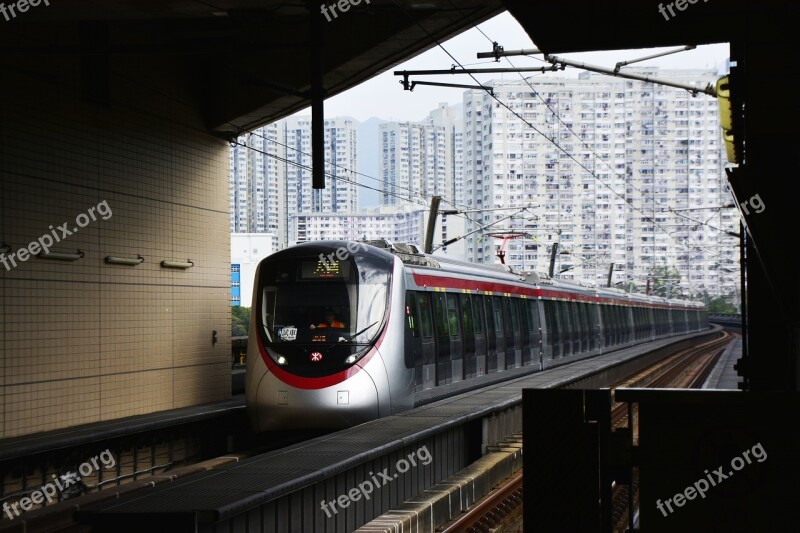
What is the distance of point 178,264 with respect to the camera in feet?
50.6

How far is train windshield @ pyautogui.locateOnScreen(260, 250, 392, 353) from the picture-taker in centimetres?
1283

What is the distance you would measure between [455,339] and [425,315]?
1694 mm

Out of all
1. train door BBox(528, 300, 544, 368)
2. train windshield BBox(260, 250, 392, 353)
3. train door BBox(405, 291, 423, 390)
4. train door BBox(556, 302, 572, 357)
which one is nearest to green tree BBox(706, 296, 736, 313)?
train door BBox(556, 302, 572, 357)

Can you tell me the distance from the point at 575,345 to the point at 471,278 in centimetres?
1207

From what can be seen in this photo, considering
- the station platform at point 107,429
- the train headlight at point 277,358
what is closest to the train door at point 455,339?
the station platform at point 107,429

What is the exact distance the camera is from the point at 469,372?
17.0 meters

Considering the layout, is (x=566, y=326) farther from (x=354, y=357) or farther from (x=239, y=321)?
(x=354, y=357)

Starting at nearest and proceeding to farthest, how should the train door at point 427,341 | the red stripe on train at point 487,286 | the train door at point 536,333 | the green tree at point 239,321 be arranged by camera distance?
the train door at point 427,341 → the red stripe on train at point 487,286 → the train door at point 536,333 → the green tree at point 239,321

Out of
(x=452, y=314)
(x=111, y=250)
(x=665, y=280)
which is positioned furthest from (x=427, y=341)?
(x=665, y=280)

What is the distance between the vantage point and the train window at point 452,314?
52.2 ft

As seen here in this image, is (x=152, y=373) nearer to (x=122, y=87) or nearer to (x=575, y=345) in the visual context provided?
(x=122, y=87)

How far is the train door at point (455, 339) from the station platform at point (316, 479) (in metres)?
1.42

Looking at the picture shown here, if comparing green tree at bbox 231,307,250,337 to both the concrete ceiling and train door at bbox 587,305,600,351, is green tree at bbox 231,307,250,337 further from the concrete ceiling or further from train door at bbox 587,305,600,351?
the concrete ceiling

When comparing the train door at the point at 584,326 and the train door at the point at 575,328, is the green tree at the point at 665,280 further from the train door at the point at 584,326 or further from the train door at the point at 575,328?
the train door at the point at 575,328
